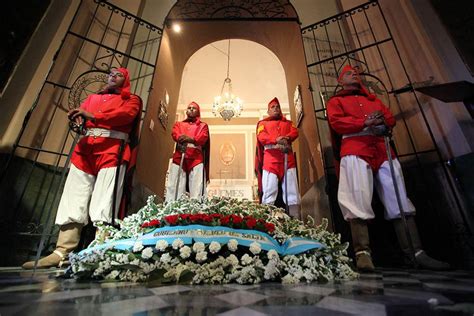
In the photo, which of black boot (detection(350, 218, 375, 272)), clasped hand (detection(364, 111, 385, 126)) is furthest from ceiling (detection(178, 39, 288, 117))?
black boot (detection(350, 218, 375, 272))

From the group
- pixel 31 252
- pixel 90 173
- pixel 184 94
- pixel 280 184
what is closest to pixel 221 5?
pixel 280 184

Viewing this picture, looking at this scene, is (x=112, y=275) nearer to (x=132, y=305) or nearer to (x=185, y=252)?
(x=185, y=252)

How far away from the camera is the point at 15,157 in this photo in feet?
7.78

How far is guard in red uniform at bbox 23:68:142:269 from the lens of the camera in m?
2.07

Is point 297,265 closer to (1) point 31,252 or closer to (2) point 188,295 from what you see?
(2) point 188,295

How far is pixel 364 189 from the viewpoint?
6.73 ft

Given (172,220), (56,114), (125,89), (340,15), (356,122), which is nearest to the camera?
(172,220)

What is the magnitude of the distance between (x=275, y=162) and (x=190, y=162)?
1168 millimetres

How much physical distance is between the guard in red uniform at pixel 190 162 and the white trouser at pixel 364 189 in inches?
74.4

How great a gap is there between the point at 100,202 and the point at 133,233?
0.63 metres

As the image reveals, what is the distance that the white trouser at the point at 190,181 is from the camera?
11.0 ft

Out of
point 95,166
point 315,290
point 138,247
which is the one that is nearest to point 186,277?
point 138,247

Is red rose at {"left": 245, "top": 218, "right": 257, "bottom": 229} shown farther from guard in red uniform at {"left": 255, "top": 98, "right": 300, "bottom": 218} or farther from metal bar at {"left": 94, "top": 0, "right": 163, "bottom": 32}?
metal bar at {"left": 94, "top": 0, "right": 163, "bottom": 32}

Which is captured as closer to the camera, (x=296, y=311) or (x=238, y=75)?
(x=296, y=311)
